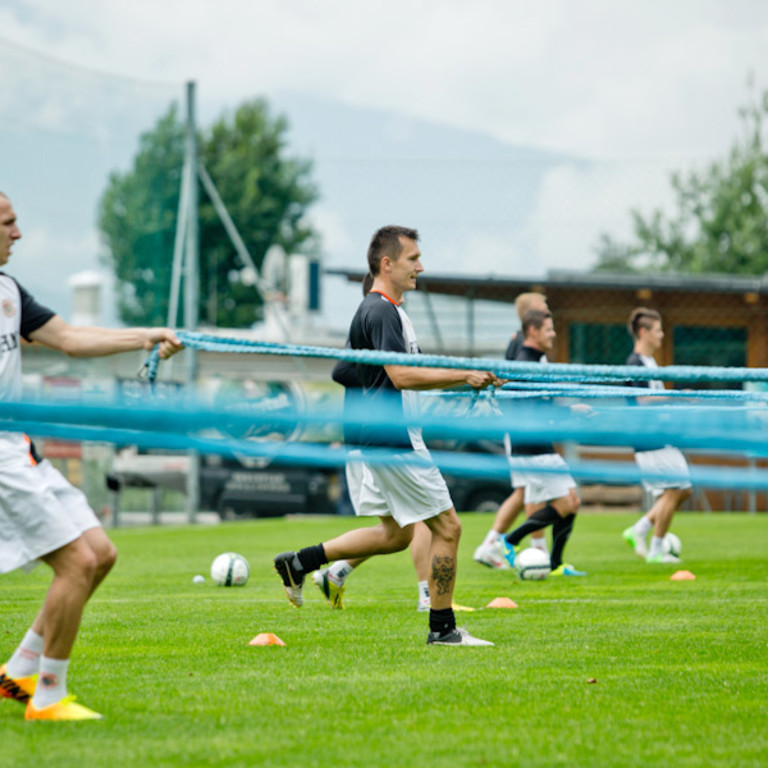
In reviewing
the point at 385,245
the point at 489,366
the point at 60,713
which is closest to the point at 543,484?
the point at 385,245

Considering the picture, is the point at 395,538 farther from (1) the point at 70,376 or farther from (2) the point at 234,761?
(1) the point at 70,376

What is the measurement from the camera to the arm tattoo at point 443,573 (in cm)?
598

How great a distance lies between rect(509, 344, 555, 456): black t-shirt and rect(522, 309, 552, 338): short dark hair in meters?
0.14

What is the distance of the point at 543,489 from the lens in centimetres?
996

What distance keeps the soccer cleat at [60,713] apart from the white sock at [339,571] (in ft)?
10.2

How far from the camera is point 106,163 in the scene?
1984 centimetres

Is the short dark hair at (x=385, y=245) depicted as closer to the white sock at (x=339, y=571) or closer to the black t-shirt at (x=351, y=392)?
the black t-shirt at (x=351, y=392)

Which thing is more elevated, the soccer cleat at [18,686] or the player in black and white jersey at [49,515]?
the player in black and white jersey at [49,515]

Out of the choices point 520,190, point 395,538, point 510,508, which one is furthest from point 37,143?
point 395,538

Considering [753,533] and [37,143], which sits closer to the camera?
[753,533]

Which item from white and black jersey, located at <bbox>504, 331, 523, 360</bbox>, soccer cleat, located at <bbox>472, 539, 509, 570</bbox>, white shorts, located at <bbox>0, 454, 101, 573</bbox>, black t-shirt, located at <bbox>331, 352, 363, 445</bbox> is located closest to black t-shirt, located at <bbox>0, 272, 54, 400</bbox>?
white shorts, located at <bbox>0, 454, 101, 573</bbox>

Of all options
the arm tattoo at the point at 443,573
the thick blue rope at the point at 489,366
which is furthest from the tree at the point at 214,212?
the thick blue rope at the point at 489,366

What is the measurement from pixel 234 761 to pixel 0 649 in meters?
2.51

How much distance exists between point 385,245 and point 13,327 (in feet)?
7.55
